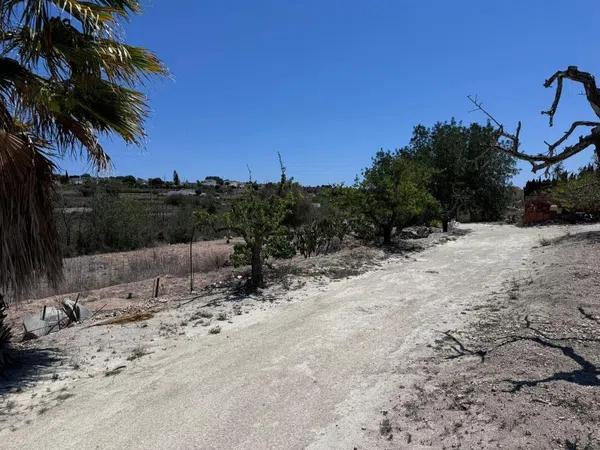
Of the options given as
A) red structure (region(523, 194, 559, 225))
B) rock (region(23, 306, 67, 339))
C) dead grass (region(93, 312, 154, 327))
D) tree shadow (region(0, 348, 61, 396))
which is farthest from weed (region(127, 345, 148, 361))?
red structure (region(523, 194, 559, 225))

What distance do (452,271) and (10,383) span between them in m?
8.73

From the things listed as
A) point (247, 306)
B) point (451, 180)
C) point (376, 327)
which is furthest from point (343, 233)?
point (451, 180)

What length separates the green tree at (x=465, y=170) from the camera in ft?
96.0

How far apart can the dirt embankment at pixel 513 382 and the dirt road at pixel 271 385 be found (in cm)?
28

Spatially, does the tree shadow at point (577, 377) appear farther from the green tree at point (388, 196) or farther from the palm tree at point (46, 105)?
the green tree at point (388, 196)

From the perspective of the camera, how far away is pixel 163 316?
7.92 meters

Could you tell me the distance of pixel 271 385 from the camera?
486 cm

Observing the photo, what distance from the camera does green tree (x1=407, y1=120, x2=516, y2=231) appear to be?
29266 mm

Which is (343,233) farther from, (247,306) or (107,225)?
(107,225)

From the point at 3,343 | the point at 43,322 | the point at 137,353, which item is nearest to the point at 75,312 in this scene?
the point at 43,322

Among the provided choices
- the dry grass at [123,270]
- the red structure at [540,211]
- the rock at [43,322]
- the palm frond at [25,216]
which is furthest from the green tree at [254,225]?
the red structure at [540,211]

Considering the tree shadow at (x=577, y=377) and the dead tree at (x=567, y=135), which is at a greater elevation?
the dead tree at (x=567, y=135)

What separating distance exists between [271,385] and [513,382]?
2.29 metres

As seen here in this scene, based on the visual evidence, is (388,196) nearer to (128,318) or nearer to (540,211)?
(128,318)
